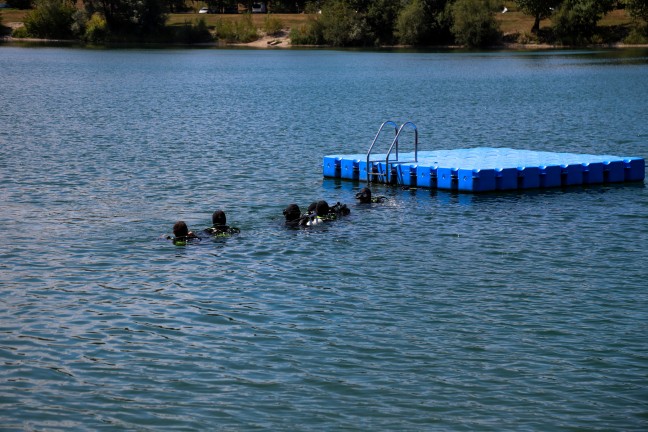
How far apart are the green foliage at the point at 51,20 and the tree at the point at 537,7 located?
74659 mm

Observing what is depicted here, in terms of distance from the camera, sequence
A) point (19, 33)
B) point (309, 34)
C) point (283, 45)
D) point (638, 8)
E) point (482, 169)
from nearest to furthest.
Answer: point (482, 169) < point (638, 8) < point (283, 45) < point (309, 34) < point (19, 33)

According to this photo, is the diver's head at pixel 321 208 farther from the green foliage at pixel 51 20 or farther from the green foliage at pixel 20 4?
the green foliage at pixel 20 4

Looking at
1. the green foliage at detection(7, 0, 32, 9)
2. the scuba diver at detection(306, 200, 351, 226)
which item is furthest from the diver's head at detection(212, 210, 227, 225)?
the green foliage at detection(7, 0, 32, 9)

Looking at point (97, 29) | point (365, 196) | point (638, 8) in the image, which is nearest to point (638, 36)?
point (638, 8)

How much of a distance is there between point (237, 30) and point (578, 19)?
57.1 metres

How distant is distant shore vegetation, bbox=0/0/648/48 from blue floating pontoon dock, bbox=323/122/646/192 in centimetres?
10941

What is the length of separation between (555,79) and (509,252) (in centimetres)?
6546

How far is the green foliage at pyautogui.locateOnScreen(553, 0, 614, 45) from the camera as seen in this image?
139375 millimetres

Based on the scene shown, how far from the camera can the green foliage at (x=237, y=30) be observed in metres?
166

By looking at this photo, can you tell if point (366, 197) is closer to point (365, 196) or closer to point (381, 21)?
point (365, 196)

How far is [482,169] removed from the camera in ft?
105

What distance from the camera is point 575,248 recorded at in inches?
1008

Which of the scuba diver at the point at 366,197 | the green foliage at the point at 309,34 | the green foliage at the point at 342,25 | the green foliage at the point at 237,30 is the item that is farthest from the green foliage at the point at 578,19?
the scuba diver at the point at 366,197

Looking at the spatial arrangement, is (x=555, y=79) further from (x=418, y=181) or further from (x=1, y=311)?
(x=1, y=311)
